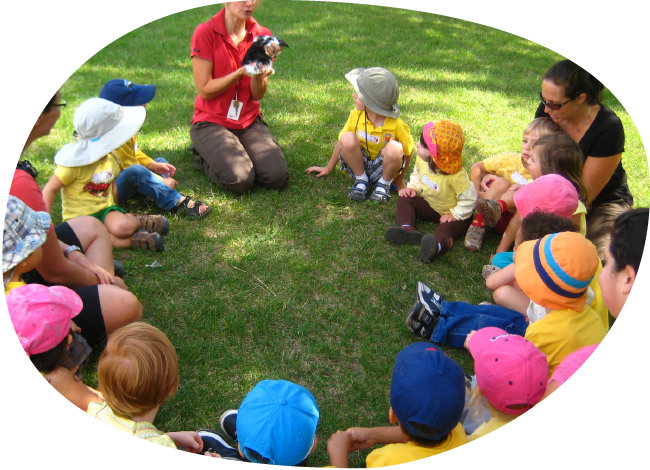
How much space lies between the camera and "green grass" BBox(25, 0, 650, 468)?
9.23 ft

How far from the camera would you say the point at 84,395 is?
2396 millimetres

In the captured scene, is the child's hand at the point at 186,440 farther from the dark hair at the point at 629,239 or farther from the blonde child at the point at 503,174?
the blonde child at the point at 503,174

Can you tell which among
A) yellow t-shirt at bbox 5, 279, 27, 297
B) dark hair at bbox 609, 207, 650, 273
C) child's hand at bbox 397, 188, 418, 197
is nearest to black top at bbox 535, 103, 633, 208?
child's hand at bbox 397, 188, 418, 197

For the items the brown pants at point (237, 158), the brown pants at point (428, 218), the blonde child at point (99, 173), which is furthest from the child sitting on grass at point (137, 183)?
the brown pants at point (428, 218)

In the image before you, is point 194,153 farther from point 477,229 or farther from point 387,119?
point 477,229

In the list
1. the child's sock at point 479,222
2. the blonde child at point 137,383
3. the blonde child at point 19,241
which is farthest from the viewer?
the child's sock at point 479,222

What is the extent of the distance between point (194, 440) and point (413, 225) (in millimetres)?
2360

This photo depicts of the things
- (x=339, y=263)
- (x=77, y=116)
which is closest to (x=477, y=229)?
(x=339, y=263)

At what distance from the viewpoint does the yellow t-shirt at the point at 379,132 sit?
4395 millimetres

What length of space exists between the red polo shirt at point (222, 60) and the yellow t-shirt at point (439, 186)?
1.67 metres

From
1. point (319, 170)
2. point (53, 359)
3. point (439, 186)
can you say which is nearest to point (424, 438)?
point (53, 359)

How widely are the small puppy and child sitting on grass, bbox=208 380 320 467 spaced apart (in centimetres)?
289

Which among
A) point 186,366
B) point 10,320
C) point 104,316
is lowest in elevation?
point 186,366

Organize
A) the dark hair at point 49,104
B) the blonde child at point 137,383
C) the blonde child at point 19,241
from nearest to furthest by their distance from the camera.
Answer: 1. the blonde child at point 137,383
2. the blonde child at point 19,241
3. the dark hair at point 49,104
